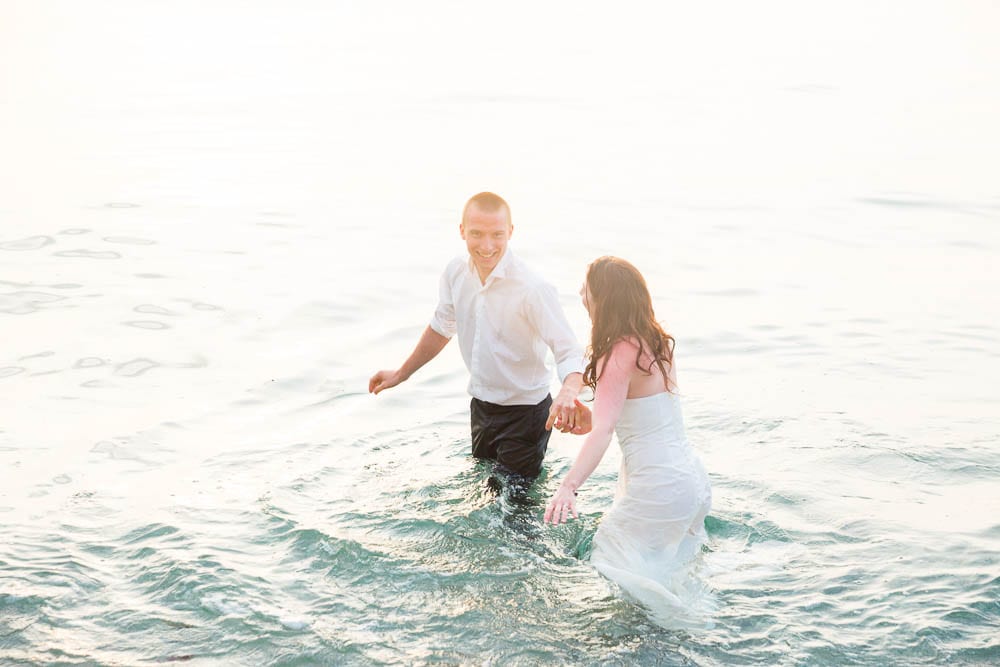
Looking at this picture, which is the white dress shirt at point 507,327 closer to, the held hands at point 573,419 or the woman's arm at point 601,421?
the held hands at point 573,419

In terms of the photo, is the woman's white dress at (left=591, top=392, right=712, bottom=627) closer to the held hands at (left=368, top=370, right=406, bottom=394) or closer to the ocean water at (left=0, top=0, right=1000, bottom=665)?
the ocean water at (left=0, top=0, right=1000, bottom=665)

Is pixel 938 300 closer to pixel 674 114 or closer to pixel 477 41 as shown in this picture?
pixel 674 114

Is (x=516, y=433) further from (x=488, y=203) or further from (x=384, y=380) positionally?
(x=488, y=203)

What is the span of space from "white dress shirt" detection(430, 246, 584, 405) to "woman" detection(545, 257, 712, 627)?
25.4 inches

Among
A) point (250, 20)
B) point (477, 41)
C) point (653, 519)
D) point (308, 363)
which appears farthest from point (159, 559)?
point (250, 20)

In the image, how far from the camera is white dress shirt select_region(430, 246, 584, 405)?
6707 mm

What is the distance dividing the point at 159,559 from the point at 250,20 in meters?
33.4

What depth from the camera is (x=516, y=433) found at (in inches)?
284

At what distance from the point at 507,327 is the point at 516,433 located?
0.72 m

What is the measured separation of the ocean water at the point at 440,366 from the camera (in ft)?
20.0

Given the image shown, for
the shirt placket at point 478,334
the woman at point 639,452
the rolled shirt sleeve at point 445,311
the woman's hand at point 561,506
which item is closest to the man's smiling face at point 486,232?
the shirt placket at point 478,334

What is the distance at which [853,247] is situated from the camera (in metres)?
14.5

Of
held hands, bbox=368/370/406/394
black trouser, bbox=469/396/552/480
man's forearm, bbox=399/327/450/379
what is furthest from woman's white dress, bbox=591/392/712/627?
held hands, bbox=368/370/406/394

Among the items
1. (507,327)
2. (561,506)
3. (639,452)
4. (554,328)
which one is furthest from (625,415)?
(507,327)
